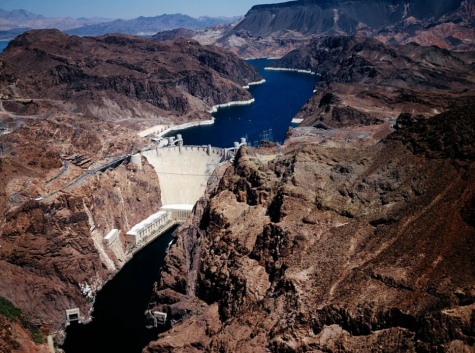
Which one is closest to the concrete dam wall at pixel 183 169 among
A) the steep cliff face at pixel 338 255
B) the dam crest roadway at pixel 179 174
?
the dam crest roadway at pixel 179 174

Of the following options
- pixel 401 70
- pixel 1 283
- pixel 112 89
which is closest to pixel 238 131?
pixel 112 89

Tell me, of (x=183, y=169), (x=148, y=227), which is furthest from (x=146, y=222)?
(x=183, y=169)

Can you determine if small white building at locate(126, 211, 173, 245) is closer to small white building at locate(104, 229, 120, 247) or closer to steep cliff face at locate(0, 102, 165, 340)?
steep cliff face at locate(0, 102, 165, 340)

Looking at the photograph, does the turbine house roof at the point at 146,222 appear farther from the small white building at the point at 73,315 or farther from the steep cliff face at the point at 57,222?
the small white building at the point at 73,315

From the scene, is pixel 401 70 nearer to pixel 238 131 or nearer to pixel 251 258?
pixel 238 131

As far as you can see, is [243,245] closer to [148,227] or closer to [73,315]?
[73,315]

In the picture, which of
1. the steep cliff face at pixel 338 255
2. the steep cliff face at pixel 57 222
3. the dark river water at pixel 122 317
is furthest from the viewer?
the steep cliff face at pixel 57 222
